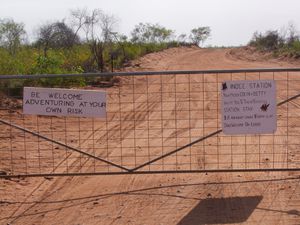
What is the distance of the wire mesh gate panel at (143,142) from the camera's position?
8953 mm

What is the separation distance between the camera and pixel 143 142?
38.0 ft

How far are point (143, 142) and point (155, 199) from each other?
4.11 m

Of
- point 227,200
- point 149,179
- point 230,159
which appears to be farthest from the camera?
point 230,159

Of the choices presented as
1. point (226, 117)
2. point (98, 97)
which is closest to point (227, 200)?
point (226, 117)

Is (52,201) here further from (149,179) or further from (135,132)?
(135,132)

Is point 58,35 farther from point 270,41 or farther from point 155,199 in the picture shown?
point 155,199

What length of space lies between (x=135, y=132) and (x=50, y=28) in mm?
26420

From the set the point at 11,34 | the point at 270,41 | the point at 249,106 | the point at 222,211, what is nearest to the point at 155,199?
the point at 222,211

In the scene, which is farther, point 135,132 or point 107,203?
point 135,132

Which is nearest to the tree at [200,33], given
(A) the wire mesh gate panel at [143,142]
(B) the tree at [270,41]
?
(B) the tree at [270,41]

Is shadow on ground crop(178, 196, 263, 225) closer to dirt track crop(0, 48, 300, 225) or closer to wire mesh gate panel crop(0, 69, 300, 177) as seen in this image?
dirt track crop(0, 48, 300, 225)

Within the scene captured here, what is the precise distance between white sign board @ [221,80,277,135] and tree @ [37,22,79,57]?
28733 mm

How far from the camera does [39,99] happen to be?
8.08m

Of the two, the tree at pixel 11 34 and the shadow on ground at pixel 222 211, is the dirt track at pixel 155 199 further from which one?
the tree at pixel 11 34
